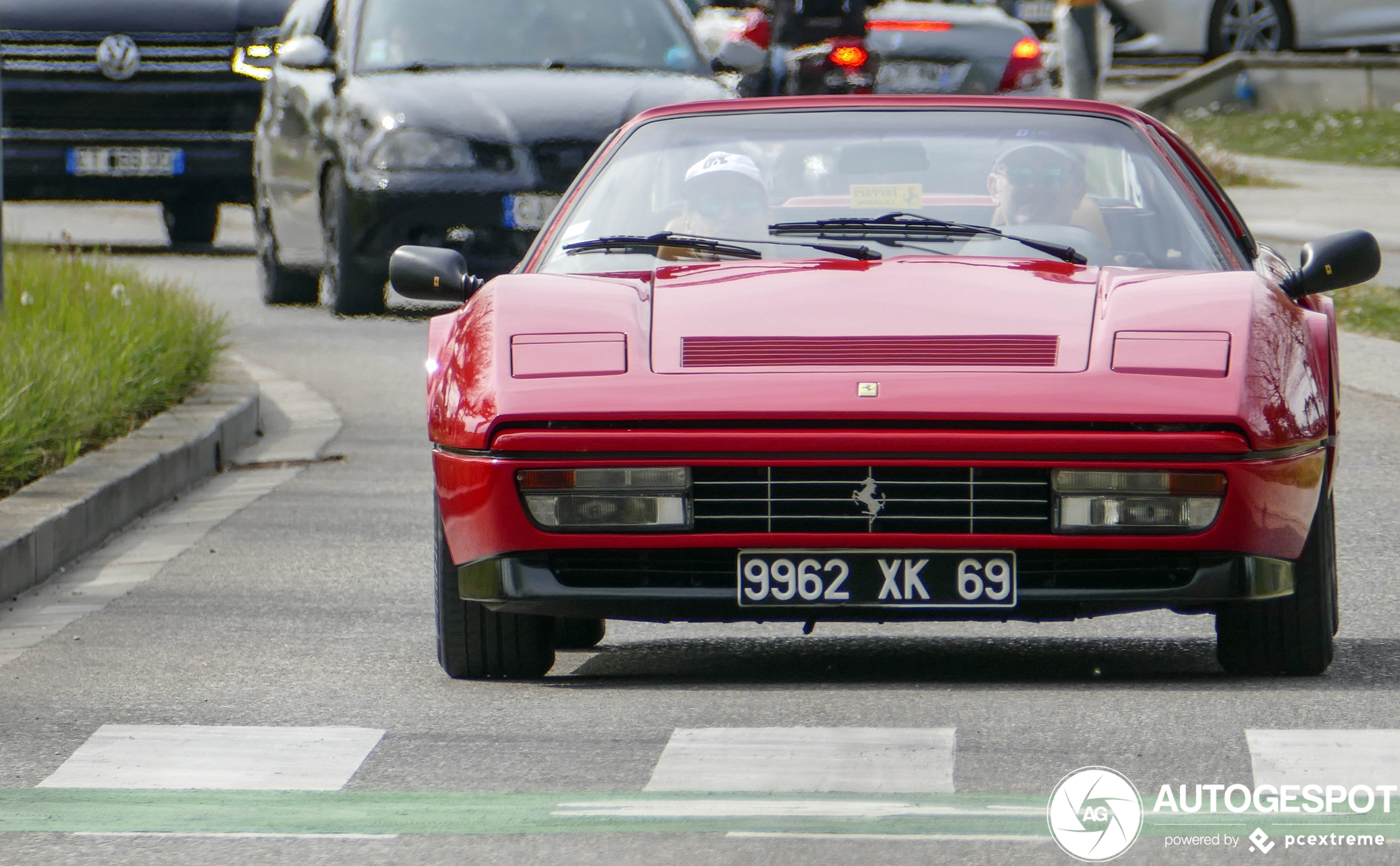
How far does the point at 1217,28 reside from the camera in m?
25.4

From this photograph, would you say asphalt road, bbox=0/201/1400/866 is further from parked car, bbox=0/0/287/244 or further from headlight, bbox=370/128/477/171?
parked car, bbox=0/0/287/244

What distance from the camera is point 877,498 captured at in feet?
17.2

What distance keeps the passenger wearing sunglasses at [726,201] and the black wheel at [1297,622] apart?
4.64 feet

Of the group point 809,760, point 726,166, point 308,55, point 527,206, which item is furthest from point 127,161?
point 809,760

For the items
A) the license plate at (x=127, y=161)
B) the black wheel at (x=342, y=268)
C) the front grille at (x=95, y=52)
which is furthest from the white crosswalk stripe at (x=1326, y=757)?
the front grille at (x=95, y=52)

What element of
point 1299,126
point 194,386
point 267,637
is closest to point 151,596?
point 267,637

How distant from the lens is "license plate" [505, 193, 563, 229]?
41.8 feet

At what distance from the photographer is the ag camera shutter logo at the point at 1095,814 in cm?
421

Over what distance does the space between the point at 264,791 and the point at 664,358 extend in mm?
1210

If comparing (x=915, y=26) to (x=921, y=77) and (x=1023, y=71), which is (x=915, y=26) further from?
(x=1023, y=71)

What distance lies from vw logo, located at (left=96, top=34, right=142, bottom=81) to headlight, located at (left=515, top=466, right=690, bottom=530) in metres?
12.5

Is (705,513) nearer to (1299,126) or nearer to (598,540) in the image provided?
(598,540)

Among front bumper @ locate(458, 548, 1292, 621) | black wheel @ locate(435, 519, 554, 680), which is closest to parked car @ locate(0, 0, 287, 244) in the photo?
black wheel @ locate(435, 519, 554, 680)

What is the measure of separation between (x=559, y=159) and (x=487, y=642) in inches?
283
